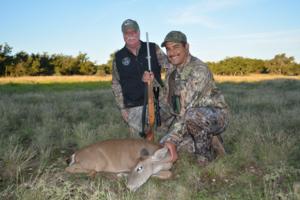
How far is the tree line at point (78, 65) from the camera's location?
50.0 meters

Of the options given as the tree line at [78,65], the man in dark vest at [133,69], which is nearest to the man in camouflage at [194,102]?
the man in dark vest at [133,69]

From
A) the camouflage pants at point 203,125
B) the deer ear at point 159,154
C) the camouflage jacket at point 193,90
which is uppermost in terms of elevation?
the camouflage jacket at point 193,90

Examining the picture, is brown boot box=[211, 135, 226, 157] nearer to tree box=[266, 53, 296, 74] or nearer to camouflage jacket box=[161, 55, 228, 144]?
camouflage jacket box=[161, 55, 228, 144]

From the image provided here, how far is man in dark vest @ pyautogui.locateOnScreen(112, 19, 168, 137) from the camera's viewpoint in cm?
695

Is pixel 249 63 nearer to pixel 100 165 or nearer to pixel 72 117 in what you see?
pixel 72 117

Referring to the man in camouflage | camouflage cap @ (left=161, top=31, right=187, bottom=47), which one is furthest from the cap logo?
camouflage cap @ (left=161, top=31, right=187, bottom=47)

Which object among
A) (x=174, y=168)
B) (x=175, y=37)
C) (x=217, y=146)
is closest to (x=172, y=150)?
(x=174, y=168)

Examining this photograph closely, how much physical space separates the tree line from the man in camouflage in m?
45.5

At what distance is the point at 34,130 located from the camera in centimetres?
843

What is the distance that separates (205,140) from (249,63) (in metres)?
62.4

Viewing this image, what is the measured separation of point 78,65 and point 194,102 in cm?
5276

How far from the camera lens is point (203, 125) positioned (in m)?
5.88

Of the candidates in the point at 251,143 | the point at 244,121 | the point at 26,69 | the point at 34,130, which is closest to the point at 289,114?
the point at 244,121

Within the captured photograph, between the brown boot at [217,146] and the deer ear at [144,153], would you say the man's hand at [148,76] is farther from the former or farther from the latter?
the deer ear at [144,153]
